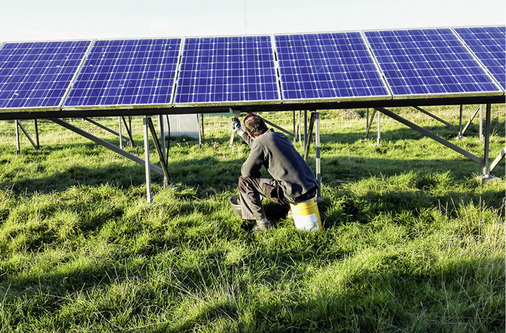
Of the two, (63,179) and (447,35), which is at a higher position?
(447,35)

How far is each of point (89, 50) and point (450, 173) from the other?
7.37 metres

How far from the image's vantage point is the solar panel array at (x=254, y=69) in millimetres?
5215

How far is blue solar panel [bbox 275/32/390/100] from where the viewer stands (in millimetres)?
5208

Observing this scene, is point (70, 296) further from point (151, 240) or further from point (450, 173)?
point (450, 173)

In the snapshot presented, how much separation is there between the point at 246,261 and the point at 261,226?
2.44 ft

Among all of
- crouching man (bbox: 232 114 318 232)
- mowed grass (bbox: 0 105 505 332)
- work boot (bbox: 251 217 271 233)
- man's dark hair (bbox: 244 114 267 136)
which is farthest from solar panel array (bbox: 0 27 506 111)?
work boot (bbox: 251 217 271 233)

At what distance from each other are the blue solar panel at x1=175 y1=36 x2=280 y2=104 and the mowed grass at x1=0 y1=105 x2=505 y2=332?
1.66m

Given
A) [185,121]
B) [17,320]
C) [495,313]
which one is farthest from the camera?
[185,121]

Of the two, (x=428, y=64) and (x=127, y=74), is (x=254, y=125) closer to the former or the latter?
(x=127, y=74)

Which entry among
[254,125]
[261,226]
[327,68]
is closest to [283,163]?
[254,125]

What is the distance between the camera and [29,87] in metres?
5.63

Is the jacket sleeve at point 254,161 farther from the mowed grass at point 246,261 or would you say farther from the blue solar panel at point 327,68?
the blue solar panel at point 327,68

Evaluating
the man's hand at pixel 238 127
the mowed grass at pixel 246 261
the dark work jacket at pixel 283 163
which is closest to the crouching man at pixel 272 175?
the dark work jacket at pixel 283 163

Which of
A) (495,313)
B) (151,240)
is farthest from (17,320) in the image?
(495,313)
